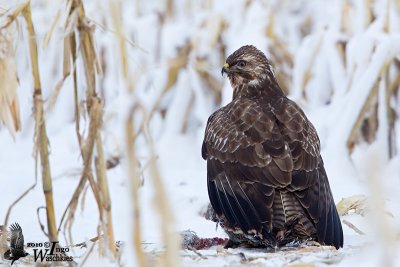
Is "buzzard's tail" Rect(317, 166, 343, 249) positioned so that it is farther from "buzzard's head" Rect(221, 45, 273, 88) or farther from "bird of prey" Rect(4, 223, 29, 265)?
"bird of prey" Rect(4, 223, 29, 265)

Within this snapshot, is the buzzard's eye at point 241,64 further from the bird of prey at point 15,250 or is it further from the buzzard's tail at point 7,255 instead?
the buzzard's tail at point 7,255

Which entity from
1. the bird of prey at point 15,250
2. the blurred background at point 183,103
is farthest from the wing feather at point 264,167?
the bird of prey at point 15,250

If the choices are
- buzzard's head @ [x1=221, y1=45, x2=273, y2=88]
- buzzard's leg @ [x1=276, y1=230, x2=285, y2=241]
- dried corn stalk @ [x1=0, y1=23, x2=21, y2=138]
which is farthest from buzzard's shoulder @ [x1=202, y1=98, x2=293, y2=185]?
dried corn stalk @ [x1=0, y1=23, x2=21, y2=138]

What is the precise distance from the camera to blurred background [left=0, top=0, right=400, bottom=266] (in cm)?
359

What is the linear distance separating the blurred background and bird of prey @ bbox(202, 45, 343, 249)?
257 mm

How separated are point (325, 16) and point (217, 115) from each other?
4763mm

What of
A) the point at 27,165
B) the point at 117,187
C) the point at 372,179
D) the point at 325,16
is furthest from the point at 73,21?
the point at 325,16

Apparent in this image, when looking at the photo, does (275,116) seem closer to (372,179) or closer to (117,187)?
(117,187)

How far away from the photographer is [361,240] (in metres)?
4.60

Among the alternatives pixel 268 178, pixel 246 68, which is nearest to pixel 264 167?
pixel 268 178

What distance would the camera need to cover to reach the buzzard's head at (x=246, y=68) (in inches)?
238

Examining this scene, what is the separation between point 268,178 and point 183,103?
4224mm

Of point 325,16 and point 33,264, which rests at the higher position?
point 325,16

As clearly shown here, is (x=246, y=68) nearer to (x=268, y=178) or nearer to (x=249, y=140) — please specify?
(x=249, y=140)
